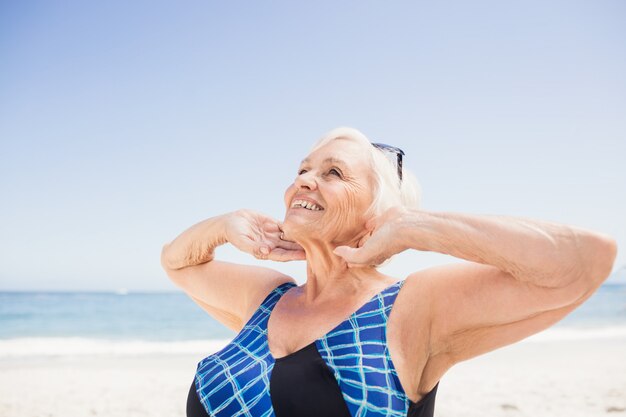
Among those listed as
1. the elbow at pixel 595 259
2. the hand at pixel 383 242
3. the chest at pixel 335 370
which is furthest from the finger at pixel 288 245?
the elbow at pixel 595 259

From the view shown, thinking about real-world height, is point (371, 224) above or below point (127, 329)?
above

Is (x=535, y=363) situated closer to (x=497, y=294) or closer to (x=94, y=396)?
(x=94, y=396)

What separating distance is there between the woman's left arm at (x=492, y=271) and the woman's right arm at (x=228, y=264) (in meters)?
0.67

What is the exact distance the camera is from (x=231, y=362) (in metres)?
2.06

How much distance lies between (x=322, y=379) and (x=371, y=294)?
40 cm

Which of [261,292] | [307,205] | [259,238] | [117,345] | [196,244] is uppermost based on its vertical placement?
[307,205]

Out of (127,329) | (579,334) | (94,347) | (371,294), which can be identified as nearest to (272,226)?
(371,294)

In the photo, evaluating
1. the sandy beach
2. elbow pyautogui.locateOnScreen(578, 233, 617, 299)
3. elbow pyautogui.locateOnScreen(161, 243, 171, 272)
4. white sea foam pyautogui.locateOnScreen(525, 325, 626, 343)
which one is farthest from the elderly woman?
white sea foam pyautogui.locateOnScreen(525, 325, 626, 343)

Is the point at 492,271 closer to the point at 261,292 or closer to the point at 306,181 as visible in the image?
the point at 306,181

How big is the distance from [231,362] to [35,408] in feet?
18.0

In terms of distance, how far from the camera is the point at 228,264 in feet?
9.09

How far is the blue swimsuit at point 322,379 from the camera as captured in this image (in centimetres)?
178

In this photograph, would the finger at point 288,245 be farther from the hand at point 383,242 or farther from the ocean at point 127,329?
the ocean at point 127,329

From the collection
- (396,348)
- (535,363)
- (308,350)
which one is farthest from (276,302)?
(535,363)
